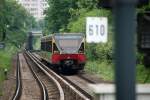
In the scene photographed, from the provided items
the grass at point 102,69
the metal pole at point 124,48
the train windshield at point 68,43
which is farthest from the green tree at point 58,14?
the metal pole at point 124,48

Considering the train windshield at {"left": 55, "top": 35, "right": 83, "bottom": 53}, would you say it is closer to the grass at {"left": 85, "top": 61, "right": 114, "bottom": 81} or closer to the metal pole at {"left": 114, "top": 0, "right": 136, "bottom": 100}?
the grass at {"left": 85, "top": 61, "right": 114, "bottom": 81}

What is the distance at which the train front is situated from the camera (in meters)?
35.8

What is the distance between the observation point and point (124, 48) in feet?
12.9

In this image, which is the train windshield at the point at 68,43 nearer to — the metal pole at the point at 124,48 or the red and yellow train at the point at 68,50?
the red and yellow train at the point at 68,50

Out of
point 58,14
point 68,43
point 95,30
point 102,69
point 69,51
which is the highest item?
point 58,14

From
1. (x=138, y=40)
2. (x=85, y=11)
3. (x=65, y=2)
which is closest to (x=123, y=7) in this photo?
(x=138, y=40)

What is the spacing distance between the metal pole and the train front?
31.8 meters

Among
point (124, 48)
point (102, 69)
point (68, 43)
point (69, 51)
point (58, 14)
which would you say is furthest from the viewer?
point (58, 14)

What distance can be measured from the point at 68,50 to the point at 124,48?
32332 mm

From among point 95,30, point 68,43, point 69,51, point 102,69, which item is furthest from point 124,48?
point 102,69

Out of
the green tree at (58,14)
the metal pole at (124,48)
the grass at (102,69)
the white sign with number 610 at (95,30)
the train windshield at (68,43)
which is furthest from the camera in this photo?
the green tree at (58,14)

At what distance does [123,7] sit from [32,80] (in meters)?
30.6

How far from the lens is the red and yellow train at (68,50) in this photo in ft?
118

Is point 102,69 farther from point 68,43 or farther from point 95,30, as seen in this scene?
point 95,30
